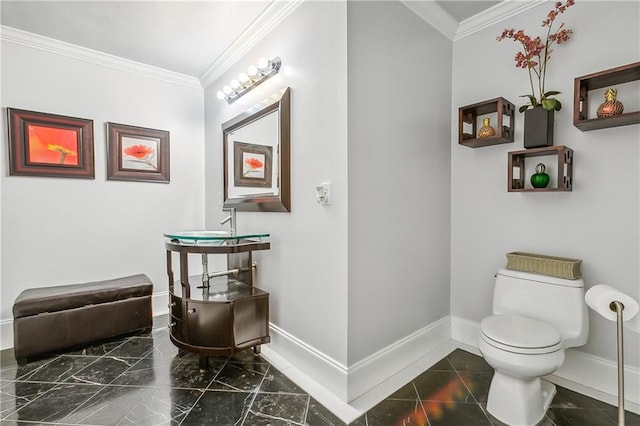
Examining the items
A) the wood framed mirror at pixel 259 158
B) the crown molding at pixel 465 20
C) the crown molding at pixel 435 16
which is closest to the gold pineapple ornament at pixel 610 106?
the crown molding at pixel 465 20

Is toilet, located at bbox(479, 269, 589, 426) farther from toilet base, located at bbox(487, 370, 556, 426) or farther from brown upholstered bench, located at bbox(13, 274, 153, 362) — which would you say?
brown upholstered bench, located at bbox(13, 274, 153, 362)

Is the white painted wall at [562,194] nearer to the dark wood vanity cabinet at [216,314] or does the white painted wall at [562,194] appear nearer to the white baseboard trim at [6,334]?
the dark wood vanity cabinet at [216,314]

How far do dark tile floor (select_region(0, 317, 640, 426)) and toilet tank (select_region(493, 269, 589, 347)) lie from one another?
15.3 inches

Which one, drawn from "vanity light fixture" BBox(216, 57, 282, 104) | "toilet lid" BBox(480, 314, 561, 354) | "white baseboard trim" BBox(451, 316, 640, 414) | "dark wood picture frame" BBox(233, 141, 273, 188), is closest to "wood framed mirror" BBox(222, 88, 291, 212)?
"dark wood picture frame" BBox(233, 141, 273, 188)

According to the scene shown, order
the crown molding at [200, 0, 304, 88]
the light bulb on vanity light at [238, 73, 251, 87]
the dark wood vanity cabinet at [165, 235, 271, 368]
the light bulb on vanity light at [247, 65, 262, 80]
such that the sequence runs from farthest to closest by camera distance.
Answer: the light bulb on vanity light at [238, 73, 251, 87] < the light bulb on vanity light at [247, 65, 262, 80] < the crown molding at [200, 0, 304, 88] < the dark wood vanity cabinet at [165, 235, 271, 368]

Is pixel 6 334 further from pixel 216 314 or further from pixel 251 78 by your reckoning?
pixel 251 78

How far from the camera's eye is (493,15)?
208cm

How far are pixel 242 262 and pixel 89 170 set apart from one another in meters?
1.57

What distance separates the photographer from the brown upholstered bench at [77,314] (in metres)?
2.08

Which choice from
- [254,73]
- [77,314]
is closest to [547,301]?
[254,73]

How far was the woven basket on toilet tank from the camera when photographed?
1.69 metres

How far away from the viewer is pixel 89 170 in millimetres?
2631

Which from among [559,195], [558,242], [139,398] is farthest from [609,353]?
[139,398]

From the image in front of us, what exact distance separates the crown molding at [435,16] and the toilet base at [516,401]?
220 cm
